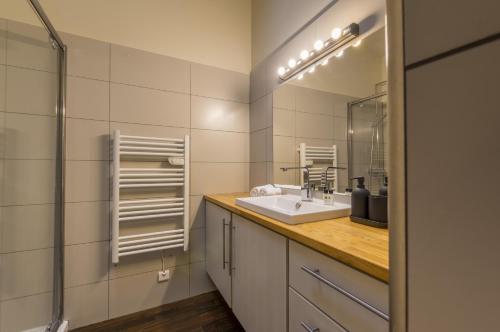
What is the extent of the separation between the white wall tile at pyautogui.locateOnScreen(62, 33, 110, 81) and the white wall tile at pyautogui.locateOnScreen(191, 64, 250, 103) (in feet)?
2.05

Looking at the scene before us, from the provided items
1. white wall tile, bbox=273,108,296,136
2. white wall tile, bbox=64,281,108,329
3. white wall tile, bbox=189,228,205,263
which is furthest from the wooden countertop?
white wall tile, bbox=64,281,108,329

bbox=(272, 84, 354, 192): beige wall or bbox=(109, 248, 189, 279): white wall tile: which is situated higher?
bbox=(272, 84, 354, 192): beige wall

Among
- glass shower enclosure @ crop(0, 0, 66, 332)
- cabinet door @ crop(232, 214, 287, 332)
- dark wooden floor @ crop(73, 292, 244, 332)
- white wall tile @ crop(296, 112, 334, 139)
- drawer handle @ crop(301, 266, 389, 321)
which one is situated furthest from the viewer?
dark wooden floor @ crop(73, 292, 244, 332)

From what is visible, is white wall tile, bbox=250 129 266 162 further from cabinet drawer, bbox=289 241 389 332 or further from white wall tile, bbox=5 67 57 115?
white wall tile, bbox=5 67 57 115

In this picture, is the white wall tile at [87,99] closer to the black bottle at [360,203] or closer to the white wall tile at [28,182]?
the white wall tile at [28,182]

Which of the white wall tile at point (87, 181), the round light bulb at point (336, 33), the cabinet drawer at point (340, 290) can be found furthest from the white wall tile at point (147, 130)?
the cabinet drawer at point (340, 290)

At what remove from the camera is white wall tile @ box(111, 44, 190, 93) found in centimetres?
166

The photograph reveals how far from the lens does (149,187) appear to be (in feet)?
5.61

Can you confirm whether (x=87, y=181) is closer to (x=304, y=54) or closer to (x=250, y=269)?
(x=250, y=269)

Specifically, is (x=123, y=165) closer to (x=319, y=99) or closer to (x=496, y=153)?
(x=319, y=99)

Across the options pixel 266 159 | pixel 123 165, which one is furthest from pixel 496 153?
pixel 123 165

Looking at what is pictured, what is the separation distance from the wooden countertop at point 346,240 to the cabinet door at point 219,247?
0.46 m

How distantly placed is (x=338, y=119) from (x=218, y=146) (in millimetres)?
1046

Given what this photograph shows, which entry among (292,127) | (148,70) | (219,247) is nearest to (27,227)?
(219,247)
